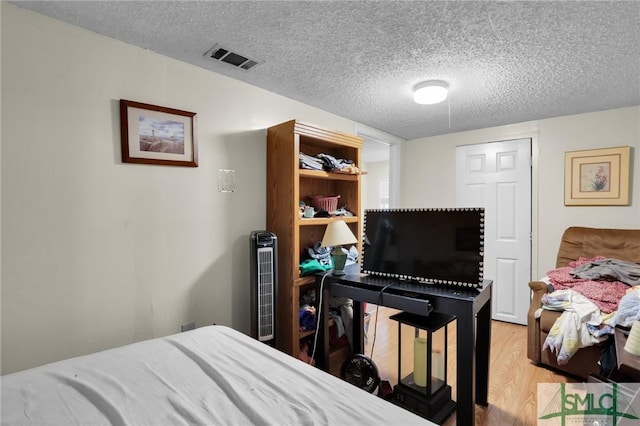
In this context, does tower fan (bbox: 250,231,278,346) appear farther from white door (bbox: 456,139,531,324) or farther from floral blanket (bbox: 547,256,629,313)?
white door (bbox: 456,139,531,324)

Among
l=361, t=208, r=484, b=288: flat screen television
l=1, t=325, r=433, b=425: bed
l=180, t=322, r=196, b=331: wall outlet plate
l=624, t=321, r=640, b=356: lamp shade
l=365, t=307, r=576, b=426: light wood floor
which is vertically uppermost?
l=361, t=208, r=484, b=288: flat screen television

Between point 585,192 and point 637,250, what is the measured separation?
670 millimetres

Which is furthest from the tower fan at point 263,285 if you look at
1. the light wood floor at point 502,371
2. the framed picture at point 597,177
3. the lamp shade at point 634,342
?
the framed picture at point 597,177

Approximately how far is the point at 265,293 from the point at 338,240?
626mm

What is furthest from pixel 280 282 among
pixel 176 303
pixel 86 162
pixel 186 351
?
pixel 86 162

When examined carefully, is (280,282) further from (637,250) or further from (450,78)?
(637,250)

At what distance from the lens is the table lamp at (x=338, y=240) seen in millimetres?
2167

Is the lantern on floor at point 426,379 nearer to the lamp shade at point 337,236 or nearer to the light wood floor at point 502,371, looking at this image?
the light wood floor at point 502,371

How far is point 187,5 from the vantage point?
1.44 meters

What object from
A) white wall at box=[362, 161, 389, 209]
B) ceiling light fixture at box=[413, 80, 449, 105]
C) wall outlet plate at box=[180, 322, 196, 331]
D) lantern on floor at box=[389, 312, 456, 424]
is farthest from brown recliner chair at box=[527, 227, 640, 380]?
white wall at box=[362, 161, 389, 209]

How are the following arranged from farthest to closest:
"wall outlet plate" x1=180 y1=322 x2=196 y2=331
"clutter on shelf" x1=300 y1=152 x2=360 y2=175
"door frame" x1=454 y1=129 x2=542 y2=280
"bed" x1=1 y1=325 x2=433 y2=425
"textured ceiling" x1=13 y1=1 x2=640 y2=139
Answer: "door frame" x1=454 y1=129 x2=542 y2=280, "clutter on shelf" x1=300 y1=152 x2=360 y2=175, "wall outlet plate" x1=180 y1=322 x2=196 y2=331, "textured ceiling" x1=13 y1=1 x2=640 y2=139, "bed" x1=1 y1=325 x2=433 y2=425

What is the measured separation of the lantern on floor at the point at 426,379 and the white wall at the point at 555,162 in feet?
7.08

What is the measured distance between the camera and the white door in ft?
11.2

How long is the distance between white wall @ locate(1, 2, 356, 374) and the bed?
1.91 feet
